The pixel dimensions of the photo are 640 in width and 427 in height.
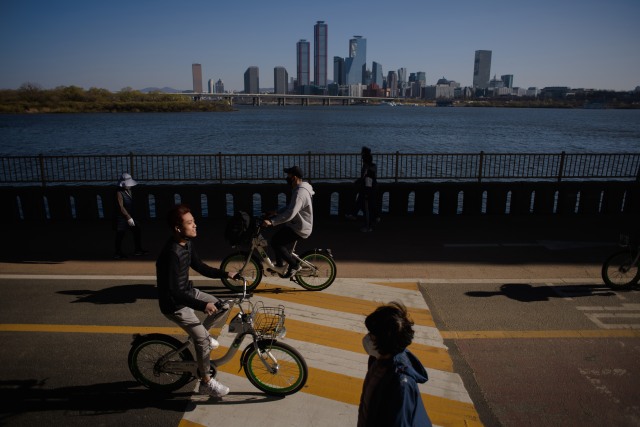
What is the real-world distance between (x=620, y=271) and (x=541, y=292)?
4.24 feet

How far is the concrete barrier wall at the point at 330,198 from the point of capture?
11547mm

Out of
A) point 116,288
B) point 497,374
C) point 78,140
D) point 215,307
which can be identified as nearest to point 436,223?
point 497,374

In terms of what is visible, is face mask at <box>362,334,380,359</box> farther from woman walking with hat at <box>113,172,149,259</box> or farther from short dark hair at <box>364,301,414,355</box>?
woman walking with hat at <box>113,172,149,259</box>

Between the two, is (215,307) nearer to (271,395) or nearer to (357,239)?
(271,395)

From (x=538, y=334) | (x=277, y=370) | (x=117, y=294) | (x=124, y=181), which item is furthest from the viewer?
(x=124, y=181)

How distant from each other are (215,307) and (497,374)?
10.6 feet

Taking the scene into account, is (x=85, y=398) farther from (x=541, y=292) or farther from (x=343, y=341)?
(x=541, y=292)

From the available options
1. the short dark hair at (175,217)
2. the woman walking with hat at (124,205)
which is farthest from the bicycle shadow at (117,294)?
the short dark hair at (175,217)

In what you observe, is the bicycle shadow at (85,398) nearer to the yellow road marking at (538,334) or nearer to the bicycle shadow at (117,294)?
the bicycle shadow at (117,294)

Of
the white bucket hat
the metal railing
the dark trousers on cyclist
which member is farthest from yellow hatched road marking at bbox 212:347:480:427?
the metal railing

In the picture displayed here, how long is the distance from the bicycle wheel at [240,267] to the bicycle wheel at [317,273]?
0.67 m

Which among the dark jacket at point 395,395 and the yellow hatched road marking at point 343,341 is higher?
the dark jacket at point 395,395

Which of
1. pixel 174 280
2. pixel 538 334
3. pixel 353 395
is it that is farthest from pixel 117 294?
pixel 538 334

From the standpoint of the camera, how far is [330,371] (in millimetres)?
5203
